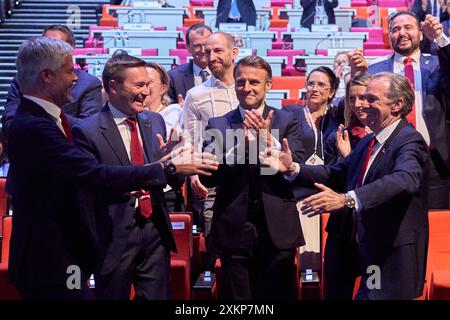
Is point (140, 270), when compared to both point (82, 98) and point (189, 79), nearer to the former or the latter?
point (82, 98)

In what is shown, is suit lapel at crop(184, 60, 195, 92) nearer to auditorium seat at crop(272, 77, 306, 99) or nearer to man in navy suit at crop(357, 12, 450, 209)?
man in navy suit at crop(357, 12, 450, 209)

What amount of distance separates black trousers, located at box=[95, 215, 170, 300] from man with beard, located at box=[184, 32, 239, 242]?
4.15 feet

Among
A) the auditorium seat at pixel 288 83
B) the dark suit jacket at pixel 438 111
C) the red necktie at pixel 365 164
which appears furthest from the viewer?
the auditorium seat at pixel 288 83

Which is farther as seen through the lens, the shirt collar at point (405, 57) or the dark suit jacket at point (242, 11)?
the dark suit jacket at point (242, 11)

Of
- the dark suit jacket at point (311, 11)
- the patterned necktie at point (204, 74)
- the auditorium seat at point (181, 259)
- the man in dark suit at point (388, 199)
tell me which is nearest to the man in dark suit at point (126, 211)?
the man in dark suit at point (388, 199)

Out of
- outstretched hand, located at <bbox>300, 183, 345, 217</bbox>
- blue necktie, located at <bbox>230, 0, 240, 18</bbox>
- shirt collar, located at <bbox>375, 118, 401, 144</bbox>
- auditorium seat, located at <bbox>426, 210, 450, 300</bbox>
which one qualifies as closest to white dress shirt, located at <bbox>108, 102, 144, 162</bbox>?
outstretched hand, located at <bbox>300, 183, 345, 217</bbox>

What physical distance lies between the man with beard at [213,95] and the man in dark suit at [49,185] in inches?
64.6

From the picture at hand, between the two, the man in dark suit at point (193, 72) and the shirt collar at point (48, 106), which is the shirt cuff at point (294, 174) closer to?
the shirt collar at point (48, 106)

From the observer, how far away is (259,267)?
405cm

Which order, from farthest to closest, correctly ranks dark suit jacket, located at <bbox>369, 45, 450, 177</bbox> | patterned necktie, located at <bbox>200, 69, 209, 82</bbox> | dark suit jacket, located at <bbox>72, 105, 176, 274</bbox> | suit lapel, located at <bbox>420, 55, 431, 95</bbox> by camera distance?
patterned necktie, located at <bbox>200, 69, 209, 82</bbox>, suit lapel, located at <bbox>420, 55, 431, 95</bbox>, dark suit jacket, located at <bbox>369, 45, 450, 177</bbox>, dark suit jacket, located at <bbox>72, 105, 176, 274</bbox>

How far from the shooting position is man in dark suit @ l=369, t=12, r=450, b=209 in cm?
485

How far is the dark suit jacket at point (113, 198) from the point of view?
3.68m
